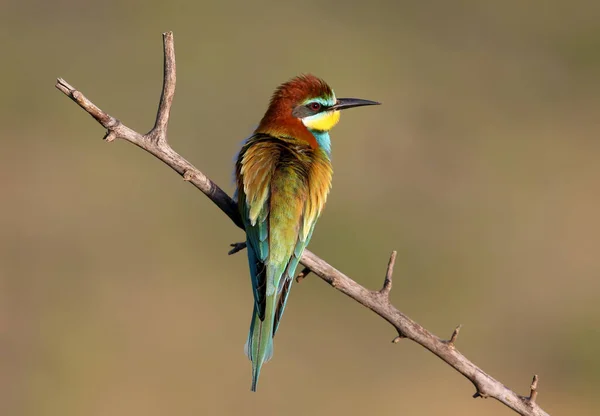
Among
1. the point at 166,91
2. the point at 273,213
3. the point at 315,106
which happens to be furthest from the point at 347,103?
the point at 166,91

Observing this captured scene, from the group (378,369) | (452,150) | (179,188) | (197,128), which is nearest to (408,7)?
(452,150)

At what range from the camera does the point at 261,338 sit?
2650 millimetres

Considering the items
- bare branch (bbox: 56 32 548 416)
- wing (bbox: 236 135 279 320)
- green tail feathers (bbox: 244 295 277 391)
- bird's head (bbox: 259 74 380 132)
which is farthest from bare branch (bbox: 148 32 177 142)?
bird's head (bbox: 259 74 380 132)

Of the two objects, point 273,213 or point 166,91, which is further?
point 273,213

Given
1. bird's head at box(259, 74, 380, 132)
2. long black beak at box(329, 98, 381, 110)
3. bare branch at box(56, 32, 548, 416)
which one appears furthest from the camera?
long black beak at box(329, 98, 381, 110)

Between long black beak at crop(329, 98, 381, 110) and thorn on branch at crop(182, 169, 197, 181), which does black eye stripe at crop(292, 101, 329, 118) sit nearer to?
long black beak at crop(329, 98, 381, 110)

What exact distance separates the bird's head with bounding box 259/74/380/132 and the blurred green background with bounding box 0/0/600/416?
1.48 meters

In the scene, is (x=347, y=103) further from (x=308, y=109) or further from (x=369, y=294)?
(x=369, y=294)

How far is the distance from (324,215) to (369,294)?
13.9ft

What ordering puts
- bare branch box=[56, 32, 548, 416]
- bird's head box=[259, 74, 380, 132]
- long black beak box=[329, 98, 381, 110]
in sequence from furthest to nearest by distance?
long black beak box=[329, 98, 381, 110], bird's head box=[259, 74, 380, 132], bare branch box=[56, 32, 548, 416]

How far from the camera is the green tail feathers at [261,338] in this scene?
8.68ft

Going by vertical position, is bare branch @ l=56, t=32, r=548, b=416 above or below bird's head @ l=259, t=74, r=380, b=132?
below

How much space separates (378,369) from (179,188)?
2.03 m

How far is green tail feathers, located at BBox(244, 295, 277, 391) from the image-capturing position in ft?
8.68
